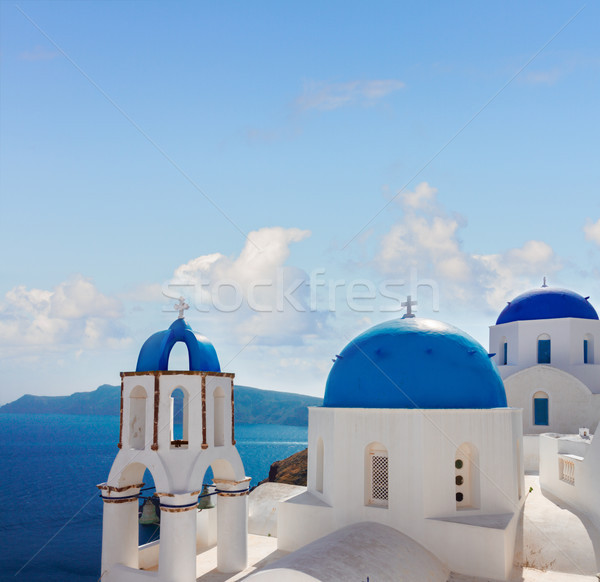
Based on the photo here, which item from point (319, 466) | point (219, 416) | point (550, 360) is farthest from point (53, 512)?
point (550, 360)

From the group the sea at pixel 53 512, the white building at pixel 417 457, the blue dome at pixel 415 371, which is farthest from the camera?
the sea at pixel 53 512

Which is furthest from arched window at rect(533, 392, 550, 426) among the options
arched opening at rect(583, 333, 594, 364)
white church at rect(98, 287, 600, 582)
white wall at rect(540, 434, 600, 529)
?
white church at rect(98, 287, 600, 582)

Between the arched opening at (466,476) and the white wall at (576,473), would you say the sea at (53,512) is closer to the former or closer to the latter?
the arched opening at (466,476)

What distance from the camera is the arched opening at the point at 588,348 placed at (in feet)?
74.6

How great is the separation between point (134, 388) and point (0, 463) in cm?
9127

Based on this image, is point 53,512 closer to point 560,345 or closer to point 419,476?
point 560,345

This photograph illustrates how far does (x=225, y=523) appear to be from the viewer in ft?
45.1

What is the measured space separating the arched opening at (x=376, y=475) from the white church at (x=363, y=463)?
24 millimetres

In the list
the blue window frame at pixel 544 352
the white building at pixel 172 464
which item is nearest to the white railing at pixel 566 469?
the blue window frame at pixel 544 352

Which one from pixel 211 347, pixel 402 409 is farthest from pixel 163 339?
pixel 402 409

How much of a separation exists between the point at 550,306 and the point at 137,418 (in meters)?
17.6

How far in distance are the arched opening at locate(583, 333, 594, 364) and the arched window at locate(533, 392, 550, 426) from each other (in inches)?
106

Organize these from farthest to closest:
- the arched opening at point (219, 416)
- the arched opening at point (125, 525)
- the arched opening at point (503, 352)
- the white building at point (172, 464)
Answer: the arched opening at point (503, 352), the arched opening at point (219, 416), the arched opening at point (125, 525), the white building at point (172, 464)

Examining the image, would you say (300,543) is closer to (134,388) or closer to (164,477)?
(164,477)
